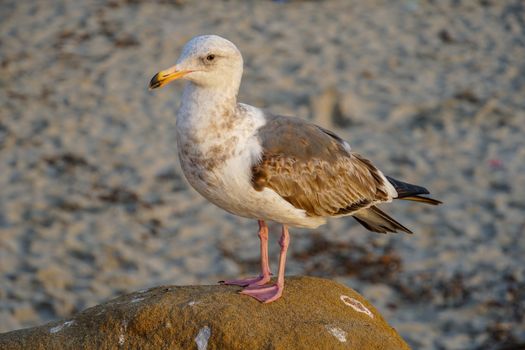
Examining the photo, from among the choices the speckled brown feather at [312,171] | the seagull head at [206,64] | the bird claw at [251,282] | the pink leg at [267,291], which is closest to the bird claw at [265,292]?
the pink leg at [267,291]

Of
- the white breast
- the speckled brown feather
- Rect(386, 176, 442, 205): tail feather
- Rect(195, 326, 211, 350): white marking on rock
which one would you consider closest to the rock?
Rect(195, 326, 211, 350): white marking on rock

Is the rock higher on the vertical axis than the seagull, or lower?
lower

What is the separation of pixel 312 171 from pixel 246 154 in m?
0.51

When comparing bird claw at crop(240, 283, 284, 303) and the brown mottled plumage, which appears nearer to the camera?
bird claw at crop(240, 283, 284, 303)

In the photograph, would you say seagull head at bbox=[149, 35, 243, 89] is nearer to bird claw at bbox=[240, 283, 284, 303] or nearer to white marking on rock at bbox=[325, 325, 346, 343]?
bird claw at bbox=[240, 283, 284, 303]

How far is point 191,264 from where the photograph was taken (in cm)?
749

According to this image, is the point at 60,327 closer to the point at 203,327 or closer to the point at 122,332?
the point at 122,332

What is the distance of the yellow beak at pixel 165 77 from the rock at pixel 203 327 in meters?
1.06

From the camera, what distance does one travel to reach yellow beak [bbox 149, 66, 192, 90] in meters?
4.36

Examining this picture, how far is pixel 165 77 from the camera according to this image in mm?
4395

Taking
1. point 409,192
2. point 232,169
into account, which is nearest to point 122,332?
point 232,169

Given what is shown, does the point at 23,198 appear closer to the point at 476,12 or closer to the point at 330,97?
the point at 330,97

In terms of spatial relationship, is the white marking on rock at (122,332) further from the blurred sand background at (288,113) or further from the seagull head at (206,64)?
the blurred sand background at (288,113)

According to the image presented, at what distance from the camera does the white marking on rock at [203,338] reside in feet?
13.5
